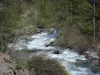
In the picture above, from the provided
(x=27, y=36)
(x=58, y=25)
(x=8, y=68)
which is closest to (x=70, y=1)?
(x=58, y=25)

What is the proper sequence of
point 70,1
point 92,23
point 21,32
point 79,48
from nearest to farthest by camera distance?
point 21,32, point 79,48, point 92,23, point 70,1

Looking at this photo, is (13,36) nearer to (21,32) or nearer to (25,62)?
(21,32)

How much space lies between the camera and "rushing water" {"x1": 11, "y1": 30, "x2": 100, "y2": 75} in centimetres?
1952

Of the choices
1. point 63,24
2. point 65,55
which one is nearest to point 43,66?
point 65,55

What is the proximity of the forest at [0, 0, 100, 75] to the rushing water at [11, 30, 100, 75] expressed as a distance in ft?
2.65

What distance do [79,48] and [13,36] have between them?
400 inches

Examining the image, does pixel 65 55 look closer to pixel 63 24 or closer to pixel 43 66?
pixel 63 24

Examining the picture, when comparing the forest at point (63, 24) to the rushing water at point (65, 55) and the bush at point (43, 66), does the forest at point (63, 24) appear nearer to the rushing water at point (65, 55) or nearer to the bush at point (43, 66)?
the bush at point (43, 66)

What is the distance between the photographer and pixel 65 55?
2405cm

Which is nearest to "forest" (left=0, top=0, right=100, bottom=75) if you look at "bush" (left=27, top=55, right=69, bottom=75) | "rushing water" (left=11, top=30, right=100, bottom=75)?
"bush" (left=27, top=55, right=69, bottom=75)

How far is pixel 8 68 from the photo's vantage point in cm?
1214

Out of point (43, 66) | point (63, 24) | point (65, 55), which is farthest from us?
point (63, 24)

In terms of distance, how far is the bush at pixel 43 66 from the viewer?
14.0 m

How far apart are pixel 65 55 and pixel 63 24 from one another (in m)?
7.64
